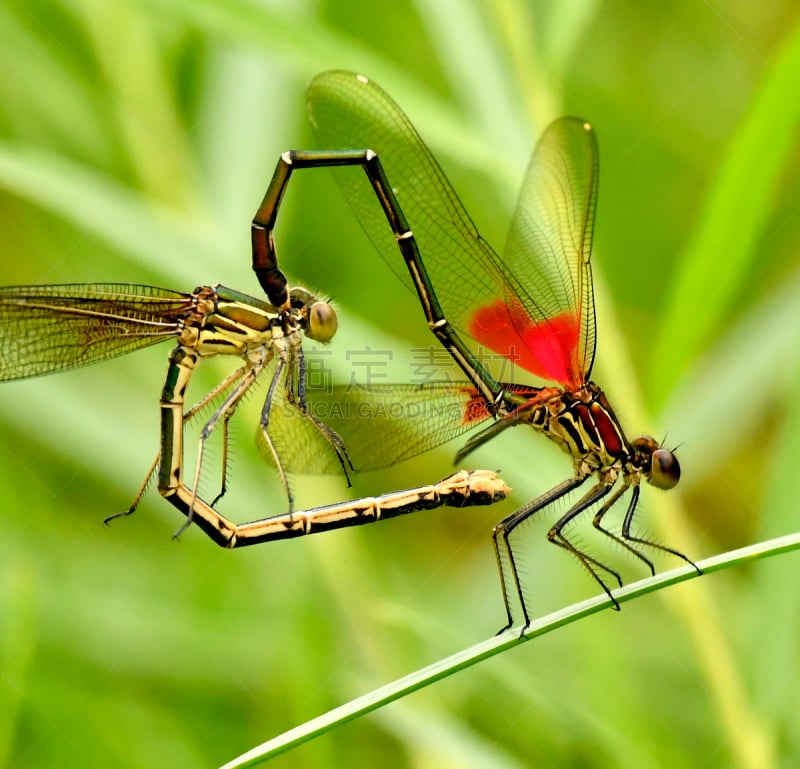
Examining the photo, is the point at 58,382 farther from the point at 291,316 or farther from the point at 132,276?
the point at 291,316

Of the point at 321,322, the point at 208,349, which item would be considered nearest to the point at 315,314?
the point at 321,322

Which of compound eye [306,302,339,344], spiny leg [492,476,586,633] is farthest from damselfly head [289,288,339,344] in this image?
spiny leg [492,476,586,633]

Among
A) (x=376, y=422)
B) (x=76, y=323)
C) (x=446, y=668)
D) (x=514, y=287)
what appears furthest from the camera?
(x=376, y=422)

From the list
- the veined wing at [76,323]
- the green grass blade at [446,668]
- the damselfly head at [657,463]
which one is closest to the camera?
the green grass blade at [446,668]

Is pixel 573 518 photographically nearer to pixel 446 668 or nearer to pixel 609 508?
pixel 609 508

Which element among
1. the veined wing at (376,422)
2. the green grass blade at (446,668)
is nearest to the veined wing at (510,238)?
the veined wing at (376,422)

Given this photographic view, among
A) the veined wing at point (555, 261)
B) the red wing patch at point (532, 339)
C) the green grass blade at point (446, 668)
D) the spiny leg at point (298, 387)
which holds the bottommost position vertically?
the green grass blade at point (446, 668)

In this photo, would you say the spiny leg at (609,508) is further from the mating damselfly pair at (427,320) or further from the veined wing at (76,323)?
the veined wing at (76,323)

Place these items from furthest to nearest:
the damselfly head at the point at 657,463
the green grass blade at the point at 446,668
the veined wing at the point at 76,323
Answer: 1. the damselfly head at the point at 657,463
2. the veined wing at the point at 76,323
3. the green grass blade at the point at 446,668
